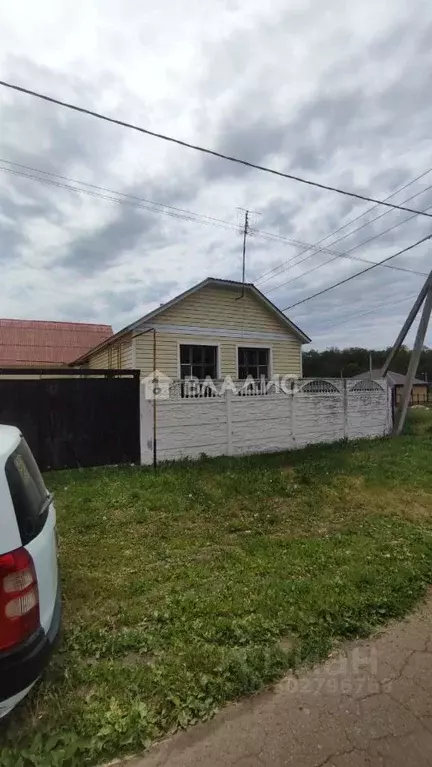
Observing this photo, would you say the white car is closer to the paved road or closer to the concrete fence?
the paved road

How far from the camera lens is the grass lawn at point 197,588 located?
203 centimetres

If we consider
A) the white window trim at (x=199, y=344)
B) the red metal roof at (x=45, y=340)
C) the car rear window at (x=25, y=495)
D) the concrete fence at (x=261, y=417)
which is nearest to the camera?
the car rear window at (x=25, y=495)

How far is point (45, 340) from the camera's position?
18266 mm

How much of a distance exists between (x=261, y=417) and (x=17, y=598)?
25.6ft

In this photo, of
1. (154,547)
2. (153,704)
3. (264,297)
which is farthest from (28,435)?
(264,297)

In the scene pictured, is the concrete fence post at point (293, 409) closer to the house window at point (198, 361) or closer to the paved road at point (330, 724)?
the house window at point (198, 361)

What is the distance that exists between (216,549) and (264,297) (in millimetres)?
10048

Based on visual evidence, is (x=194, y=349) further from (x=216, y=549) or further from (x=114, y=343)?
(x=216, y=549)

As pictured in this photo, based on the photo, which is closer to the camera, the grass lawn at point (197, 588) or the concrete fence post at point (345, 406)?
the grass lawn at point (197, 588)

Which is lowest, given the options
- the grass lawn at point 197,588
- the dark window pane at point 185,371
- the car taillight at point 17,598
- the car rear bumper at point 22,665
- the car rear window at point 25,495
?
the grass lawn at point 197,588

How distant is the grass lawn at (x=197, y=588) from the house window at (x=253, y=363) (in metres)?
6.56

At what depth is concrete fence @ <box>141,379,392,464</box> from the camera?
7996 millimetres

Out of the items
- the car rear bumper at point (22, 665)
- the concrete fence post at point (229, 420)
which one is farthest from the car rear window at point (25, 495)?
the concrete fence post at point (229, 420)

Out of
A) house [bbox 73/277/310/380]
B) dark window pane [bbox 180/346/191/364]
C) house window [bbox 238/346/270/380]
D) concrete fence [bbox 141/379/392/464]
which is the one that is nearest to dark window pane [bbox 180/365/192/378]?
house [bbox 73/277/310/380]
